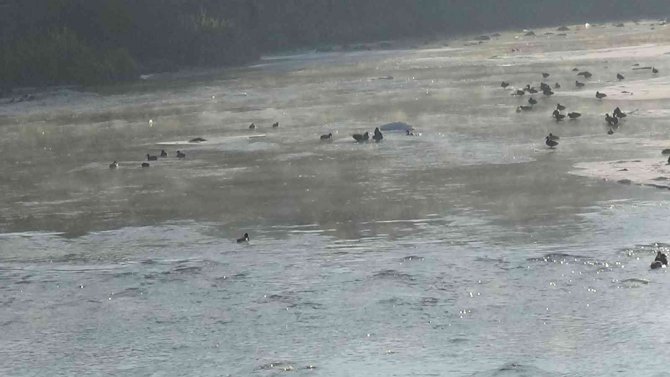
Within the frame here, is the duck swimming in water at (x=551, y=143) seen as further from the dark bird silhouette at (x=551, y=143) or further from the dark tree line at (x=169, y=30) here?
the dark tree line at (x=169, y=30)

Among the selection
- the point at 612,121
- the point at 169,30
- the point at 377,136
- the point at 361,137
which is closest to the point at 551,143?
the point at 612,121

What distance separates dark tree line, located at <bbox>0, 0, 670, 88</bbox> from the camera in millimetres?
50688

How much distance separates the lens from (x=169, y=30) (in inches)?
2366

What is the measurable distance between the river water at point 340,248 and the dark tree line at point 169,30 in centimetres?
2001

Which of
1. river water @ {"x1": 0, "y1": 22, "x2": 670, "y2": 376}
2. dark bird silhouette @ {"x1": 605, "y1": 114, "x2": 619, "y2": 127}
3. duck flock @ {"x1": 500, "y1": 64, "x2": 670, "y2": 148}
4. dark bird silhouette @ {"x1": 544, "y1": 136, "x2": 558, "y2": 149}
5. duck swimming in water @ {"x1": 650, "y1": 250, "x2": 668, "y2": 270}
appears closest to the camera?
river water @ {"x1": 0, "y1": 22, "x2": 670, "y2": 376}

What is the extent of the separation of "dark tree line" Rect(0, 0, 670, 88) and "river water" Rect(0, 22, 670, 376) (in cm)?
2001

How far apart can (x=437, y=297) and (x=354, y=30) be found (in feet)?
240

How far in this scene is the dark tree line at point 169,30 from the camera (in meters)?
50.7

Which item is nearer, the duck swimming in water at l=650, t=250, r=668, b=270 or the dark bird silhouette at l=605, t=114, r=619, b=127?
the duck swimming in water at l=650, t=250, r=668, b=270

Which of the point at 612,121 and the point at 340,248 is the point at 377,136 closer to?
the point at 612,121

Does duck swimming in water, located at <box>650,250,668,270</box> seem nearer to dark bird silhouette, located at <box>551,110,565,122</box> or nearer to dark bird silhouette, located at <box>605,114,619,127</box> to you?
dark bird silhouette, located at <box>605,114,619,127</box>

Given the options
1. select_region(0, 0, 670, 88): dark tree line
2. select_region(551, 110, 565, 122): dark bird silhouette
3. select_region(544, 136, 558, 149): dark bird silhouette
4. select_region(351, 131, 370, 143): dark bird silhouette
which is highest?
select_region(0, 0, 670, 88): dark tree line

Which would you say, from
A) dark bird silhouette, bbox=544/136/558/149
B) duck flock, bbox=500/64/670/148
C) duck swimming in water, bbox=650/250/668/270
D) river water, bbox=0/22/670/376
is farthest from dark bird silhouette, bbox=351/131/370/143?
duck swimming in water, bbox=650/250/668/270

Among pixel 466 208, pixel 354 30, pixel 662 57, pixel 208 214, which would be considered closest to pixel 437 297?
pixel 466 208
